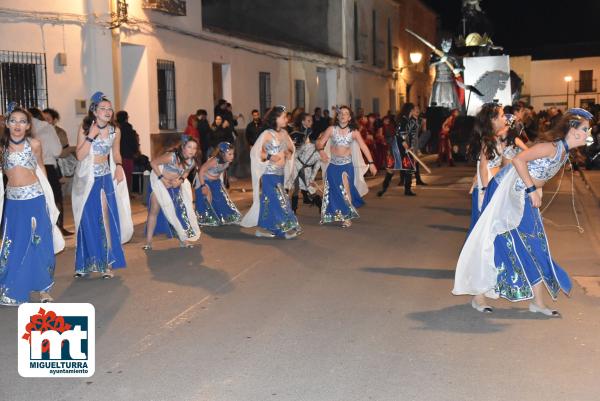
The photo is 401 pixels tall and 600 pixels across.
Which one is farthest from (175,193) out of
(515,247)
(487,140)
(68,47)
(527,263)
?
(68,47)

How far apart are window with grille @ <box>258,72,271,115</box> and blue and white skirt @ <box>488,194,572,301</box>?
18.2 m

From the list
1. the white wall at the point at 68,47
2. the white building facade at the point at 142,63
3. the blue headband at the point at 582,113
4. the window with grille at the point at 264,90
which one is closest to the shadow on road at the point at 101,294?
the blue headband at the point at 582,113

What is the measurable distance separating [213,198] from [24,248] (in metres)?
5.48

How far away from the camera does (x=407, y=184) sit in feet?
55.8

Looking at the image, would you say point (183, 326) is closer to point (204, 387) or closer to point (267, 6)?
point (204, 387)

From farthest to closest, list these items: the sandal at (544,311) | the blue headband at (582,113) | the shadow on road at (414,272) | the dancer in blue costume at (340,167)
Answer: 1. the dancer in blue costume at (340,167)
2. the shadow on road at (414,272)
3. the sandal at (544,311)
4. the blue headband at (582,113)

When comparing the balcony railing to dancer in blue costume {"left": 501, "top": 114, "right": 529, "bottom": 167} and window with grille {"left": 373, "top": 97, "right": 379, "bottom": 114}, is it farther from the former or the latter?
dancer in blue costume {"left": 501, "top": 114, "right": 529, "bottom": 167}

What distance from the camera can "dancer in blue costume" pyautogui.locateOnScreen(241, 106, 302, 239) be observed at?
11008 mm

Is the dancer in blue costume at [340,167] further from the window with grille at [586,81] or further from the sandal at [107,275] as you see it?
the window with grille at [586,81]

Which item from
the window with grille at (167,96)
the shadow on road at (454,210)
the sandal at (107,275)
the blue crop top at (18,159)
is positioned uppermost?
the window with grille at (167,96)

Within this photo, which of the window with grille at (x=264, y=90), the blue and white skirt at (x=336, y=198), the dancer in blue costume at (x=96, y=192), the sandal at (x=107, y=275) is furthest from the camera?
the window with grille at (x=264, y=90)

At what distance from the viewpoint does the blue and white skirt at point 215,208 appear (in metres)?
12.4

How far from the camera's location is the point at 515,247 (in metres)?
6.61

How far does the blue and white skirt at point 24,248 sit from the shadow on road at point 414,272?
11.2 ft
